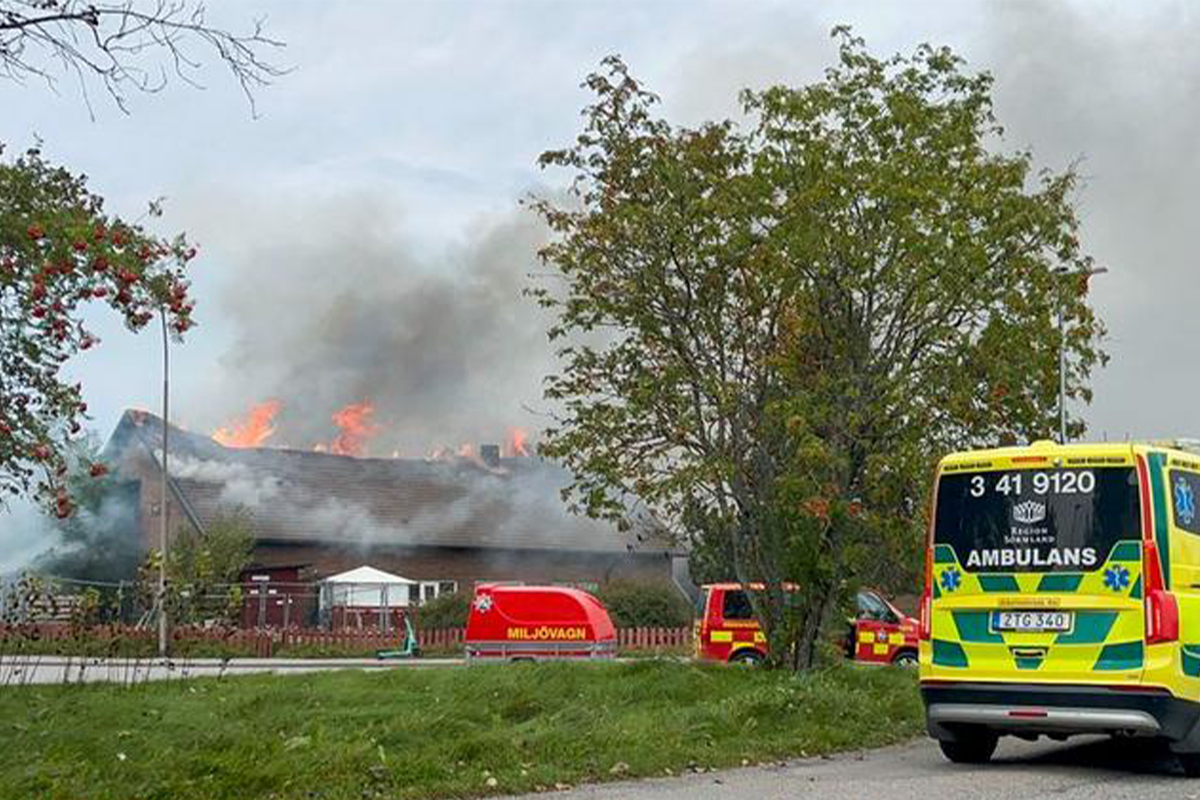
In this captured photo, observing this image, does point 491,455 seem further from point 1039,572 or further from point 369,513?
point 1039,572

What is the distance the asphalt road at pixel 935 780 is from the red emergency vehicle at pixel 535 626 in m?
11.0

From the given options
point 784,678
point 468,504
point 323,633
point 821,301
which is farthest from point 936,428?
point 468,504

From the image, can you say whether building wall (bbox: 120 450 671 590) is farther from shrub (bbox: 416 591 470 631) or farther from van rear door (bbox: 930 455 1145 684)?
van rear door (bbox: 930 455 1145 684)

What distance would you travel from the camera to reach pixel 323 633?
3734cm

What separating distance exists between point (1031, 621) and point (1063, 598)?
31 cm

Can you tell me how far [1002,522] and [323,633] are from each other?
27918 mm

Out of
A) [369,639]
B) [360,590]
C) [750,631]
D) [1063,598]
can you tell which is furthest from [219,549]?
[1063,598]

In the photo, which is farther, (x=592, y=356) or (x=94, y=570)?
(x=94, y=570)

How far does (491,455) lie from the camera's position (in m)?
56.3

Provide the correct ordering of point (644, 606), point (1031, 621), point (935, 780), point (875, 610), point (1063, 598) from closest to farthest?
point (935, 780) → point (1063, 598) → point (1031, 621) → point (875, 610) → point (644, 606)

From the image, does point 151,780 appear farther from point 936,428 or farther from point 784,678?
Answer: point 936,428

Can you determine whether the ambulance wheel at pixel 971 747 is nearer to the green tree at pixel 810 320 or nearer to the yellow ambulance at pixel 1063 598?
the yellow ambulance at pixel 1063 598

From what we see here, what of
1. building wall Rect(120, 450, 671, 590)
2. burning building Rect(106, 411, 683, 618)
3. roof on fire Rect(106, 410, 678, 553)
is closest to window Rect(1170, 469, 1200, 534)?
roof on fire Rect(106, 410, 678, 553)

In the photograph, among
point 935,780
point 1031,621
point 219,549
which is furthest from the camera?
point 219,549
